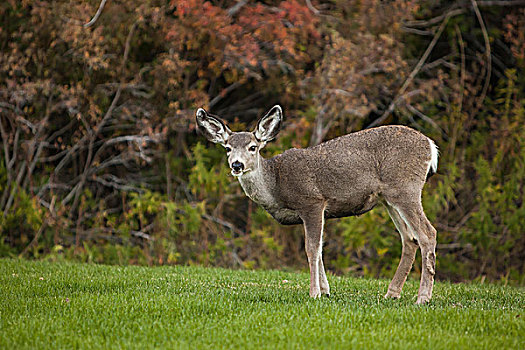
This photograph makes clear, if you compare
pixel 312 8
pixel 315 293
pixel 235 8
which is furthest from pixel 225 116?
pixel 315 293

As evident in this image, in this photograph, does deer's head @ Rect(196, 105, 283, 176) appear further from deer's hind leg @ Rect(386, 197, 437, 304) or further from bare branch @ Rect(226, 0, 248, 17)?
bare branch @ Rect(226, 0, 248, 17)

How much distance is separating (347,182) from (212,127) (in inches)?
64.6

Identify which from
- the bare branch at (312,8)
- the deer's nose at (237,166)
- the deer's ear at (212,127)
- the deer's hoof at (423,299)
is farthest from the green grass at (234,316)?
the bare branch at (312,8)

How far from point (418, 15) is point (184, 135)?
5.53 m

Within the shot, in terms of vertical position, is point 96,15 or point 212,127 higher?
point 96,15

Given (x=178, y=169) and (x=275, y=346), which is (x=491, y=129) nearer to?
(x=178, y=169)

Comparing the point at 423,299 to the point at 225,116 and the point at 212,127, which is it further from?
the point at 225,116

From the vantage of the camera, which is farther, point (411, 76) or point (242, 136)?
point (411, 76)

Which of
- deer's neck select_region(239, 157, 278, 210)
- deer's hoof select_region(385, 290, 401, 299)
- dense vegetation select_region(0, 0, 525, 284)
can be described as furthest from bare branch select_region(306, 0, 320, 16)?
deer's hoof select_region(385, 290, 401, 299)

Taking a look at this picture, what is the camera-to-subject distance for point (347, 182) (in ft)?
23.2

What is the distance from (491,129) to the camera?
13.4 m

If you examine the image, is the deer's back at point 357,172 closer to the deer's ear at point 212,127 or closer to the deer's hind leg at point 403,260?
the deer's hind leg at point 403,260

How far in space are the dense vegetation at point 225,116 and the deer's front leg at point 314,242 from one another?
498 cm

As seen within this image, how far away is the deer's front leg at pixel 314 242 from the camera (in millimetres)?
6883
